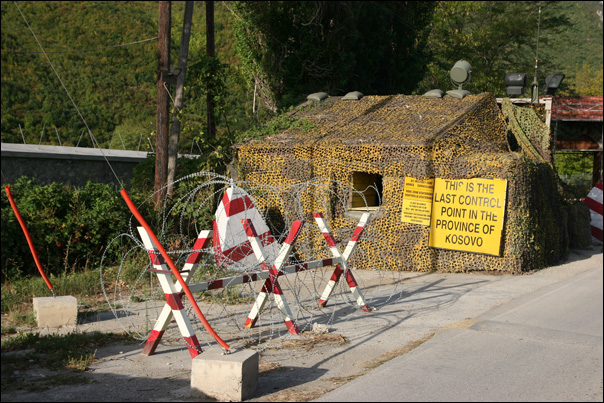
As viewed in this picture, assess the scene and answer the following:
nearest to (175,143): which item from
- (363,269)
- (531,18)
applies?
(363,269)

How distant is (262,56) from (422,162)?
1085 centimetres

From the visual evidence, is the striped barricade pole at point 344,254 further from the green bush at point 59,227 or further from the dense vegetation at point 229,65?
the dense vegetation at point 229,65

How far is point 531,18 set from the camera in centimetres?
3503

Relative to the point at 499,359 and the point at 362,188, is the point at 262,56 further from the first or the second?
the point at 499,359

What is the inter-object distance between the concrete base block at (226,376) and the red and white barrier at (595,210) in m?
12.7

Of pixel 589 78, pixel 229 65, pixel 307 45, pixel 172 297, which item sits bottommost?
pixel 172 297

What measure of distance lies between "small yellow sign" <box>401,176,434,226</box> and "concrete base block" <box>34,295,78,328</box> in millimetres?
6264

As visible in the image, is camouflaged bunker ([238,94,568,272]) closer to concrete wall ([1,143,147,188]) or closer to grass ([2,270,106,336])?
grass ([2,270,106,336])

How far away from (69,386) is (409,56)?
20740mm

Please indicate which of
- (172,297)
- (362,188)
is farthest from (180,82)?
(172,297)

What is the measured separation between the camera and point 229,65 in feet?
50.6

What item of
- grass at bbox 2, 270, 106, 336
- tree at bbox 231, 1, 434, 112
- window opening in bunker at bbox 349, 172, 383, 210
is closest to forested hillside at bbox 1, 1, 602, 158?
tree at bbox 231, 1, 434, 112

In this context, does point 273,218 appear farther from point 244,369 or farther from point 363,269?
point 244,369

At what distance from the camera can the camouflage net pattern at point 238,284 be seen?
7.26 meters
